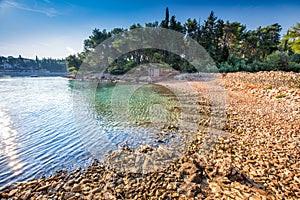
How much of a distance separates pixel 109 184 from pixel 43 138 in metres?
3.49

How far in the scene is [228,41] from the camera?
26.1 metres

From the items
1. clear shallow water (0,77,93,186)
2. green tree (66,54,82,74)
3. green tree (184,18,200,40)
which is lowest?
clear shallow water (0,77,93,186)

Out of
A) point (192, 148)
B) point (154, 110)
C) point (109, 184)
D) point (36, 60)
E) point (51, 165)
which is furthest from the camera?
point (36, 60)

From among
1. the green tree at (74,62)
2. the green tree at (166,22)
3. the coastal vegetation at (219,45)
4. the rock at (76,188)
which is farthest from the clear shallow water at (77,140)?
the green tree at (74,62)

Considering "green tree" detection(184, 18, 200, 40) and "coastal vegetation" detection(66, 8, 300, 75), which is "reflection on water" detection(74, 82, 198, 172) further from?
"green tree" detection(184, 18, 200, 40)

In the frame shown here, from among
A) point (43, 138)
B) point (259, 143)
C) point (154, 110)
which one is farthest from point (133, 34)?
point (259, 143)

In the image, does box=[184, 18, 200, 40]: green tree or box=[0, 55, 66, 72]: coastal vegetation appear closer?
box=[184, 18, 200, 40]: green tree

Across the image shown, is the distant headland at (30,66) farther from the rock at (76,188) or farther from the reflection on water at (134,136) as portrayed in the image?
the rock at (76,188)

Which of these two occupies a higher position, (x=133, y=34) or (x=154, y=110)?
(x=133, y=34)

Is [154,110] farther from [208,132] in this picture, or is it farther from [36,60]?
[36,60]

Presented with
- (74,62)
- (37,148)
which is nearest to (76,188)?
(37,148)

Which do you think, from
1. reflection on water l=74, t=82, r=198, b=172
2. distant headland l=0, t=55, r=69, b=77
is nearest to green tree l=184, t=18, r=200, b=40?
reflection on water l=74, t=82, r=198, b=172

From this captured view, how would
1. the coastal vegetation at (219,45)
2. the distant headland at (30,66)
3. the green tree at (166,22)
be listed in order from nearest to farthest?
the coastal vegetation at (219,45), the green tree at (166,22), the distant headland at (30,66)

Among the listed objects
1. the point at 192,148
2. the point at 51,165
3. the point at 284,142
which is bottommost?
the point at 51,165
